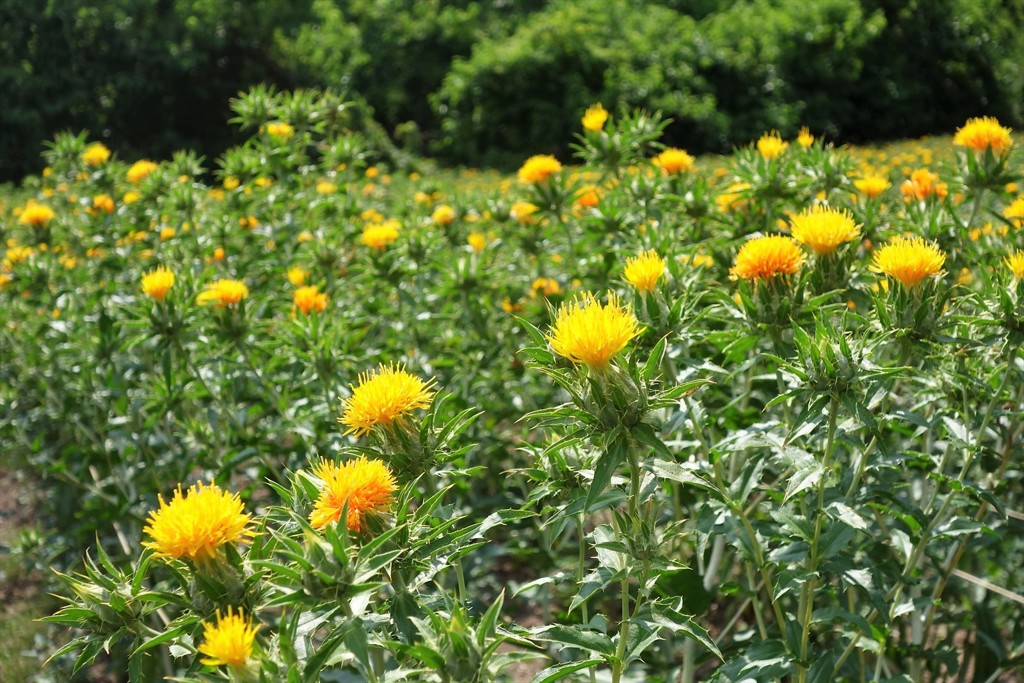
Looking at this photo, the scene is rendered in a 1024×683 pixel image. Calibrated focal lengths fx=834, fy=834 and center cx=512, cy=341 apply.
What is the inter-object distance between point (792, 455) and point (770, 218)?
42.2 inches

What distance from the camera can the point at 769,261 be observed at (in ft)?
5.69

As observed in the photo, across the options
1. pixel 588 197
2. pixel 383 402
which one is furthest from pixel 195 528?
pixel 588 197

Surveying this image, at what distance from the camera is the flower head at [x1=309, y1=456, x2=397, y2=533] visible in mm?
1221

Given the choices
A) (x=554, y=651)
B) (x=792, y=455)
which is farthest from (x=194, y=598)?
(x=554, y=651)

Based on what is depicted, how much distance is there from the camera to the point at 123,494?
299 cm

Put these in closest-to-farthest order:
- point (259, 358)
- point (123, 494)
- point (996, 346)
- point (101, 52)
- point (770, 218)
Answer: point (996, 346) → point (770, 218) → point (259, 358) → point (123, 494) → point (101, 52)

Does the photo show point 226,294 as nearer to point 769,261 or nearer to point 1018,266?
point 769,261

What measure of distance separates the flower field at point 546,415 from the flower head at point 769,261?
0.01m

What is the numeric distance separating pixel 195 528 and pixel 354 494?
22 centimetres

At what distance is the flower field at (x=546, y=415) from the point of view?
1.25 meters

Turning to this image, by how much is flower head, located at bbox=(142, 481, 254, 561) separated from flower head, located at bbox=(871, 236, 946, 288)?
1.25 meters

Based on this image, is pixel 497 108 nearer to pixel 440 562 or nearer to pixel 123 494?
pixel 123 494

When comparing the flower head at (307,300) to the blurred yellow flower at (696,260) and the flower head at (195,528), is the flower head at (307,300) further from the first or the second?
the flower head at (195,528)

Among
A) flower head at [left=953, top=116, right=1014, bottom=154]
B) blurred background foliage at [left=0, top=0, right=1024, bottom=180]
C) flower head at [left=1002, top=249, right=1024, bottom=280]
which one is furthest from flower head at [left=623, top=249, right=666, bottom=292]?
blurred background foliage at [left=0, top=0, right=1024, bottom=180]
